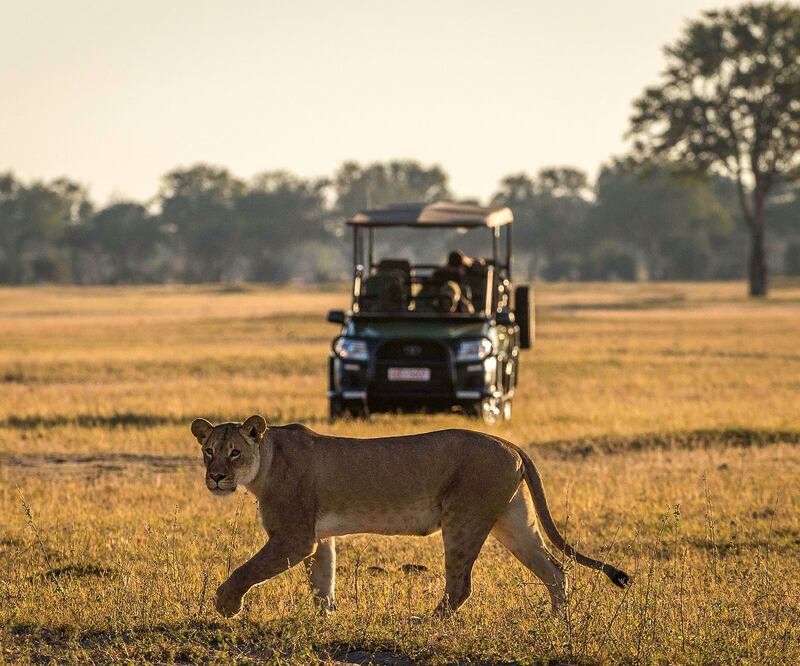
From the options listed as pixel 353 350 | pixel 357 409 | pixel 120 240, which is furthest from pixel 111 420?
pixel 120 240

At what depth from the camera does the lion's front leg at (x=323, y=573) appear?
8.55 meters

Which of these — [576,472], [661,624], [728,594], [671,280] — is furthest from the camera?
[671,280]

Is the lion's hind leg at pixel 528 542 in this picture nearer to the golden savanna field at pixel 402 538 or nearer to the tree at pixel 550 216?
the golden savanna field at pixel 402 538

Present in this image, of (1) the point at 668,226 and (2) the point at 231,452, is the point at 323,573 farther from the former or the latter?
(1) the point at 668,226

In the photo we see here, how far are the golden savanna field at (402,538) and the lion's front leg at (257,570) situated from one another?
0.14 metres

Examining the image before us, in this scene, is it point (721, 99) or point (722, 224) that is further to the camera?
point (722, 224)

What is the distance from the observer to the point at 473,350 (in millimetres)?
19047

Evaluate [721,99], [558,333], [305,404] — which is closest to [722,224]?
[721,99]

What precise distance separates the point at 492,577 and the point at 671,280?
123275 mm

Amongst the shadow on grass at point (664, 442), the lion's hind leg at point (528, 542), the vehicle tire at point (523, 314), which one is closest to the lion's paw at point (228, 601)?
the lion's hind leg at point (528, 542)

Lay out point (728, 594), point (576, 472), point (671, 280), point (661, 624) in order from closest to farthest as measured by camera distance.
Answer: point (661, 624)
point (728, 594)
point (576, 472)
point (671, 280)

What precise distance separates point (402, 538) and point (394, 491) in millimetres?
3667

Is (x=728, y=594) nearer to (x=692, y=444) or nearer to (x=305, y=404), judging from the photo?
(x=692, y=444)

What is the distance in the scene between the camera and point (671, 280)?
131 meters
